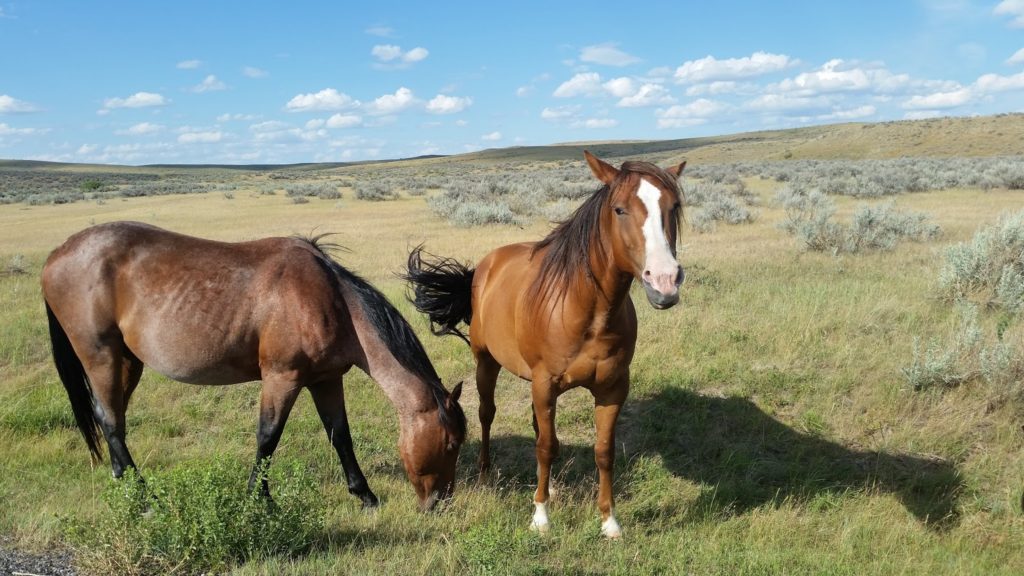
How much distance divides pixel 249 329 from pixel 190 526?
4.33ft

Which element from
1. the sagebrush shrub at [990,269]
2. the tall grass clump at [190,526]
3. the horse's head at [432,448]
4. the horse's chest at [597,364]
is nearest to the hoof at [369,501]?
the horse's head at [432,448]

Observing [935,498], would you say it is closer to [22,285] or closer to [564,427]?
[564,427]

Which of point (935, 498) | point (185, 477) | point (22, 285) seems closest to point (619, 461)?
point (935, 498)

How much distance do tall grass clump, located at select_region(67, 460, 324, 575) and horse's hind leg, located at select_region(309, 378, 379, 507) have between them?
0.98 meters

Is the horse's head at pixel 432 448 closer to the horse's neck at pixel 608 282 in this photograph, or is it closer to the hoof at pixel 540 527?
the hoof at pixel 540 527

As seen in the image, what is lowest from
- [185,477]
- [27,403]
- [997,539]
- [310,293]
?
[997,539]

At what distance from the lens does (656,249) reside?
307 cm

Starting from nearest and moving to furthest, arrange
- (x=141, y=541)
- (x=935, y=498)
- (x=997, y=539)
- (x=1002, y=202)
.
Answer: (x=141, y=541), (x=997, y=539), (x=935, y=498), (x=1002, y=202)

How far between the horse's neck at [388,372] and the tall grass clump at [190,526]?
2.55 ft

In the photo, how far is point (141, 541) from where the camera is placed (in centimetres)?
330

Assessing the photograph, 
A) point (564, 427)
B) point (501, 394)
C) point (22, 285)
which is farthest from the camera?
point (22, 285)

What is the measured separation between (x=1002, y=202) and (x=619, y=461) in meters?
18.3

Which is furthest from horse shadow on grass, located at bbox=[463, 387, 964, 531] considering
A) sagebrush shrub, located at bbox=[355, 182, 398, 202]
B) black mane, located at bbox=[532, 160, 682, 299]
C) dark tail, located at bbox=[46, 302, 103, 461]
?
sagebrush shrub, located at bbox=[355, 182, 398, 202]

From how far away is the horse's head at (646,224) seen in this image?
2.98 m
